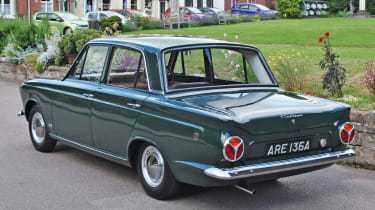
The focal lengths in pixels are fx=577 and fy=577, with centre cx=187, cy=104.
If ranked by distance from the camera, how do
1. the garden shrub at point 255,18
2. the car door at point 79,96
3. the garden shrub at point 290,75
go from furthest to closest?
the garden shrub at point 255,18
the garden shrub at point 290,75
the car door at point 79,96

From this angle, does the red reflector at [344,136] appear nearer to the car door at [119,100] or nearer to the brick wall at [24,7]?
the car door at [119,100]

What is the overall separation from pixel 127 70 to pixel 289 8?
3984 cm

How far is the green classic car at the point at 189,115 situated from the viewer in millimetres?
5012

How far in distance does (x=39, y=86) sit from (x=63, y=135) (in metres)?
0.90

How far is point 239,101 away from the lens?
558 cm

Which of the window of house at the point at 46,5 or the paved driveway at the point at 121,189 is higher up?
the window of house at the point at 46,5

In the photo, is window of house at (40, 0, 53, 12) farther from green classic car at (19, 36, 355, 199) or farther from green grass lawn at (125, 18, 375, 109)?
green classic car at (19, 36, 355, 199)

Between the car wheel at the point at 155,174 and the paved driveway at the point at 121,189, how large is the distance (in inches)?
4.3

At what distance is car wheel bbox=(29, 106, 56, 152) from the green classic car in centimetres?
21

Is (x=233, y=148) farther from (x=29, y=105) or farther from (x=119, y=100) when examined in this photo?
(x=29, y=105)

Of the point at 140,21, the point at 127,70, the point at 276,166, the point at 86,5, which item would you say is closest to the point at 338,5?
the point at 86,5

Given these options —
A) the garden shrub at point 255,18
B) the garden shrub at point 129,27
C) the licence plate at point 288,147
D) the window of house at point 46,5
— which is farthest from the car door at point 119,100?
the window of house at point 46,5

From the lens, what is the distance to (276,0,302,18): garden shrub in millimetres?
44469

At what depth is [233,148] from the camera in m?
4.88
